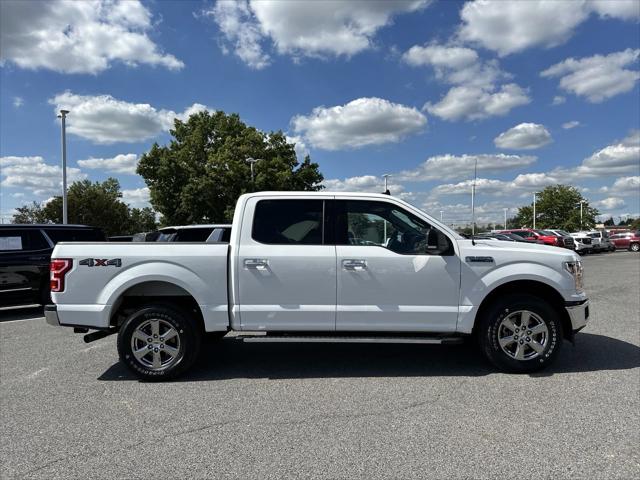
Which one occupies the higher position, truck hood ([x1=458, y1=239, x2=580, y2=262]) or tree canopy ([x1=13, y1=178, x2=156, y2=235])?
tree canopy ([x1=13, y1=178, x2=156, y2=235])

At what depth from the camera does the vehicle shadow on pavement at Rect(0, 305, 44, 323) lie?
9.08 meters

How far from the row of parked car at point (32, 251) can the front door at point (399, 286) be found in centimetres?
464

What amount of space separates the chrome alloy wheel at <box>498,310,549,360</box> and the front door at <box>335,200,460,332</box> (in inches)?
21.3

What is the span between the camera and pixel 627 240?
35.8 metres

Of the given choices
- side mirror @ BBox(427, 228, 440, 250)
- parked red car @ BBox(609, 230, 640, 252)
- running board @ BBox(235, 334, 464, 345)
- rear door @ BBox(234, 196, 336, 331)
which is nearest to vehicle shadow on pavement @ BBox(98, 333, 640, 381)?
running board @ BBox(235, 334, 464, 345)

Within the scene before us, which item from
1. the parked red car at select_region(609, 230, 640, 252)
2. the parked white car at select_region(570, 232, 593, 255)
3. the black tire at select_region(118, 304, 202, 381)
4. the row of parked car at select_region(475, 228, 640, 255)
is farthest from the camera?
the parked red car at select_region(609, 230, 640, 252)

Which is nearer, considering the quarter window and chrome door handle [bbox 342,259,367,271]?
chrome door handle [bbox 342,259,367,271]

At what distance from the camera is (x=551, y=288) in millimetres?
5031

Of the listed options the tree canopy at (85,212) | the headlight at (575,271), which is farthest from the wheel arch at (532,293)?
the tree canopy at (85,212)

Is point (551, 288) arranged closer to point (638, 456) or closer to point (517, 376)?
point (517, 376)

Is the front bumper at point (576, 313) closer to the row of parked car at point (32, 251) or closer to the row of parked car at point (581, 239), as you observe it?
the row of parked car at point (32, 251)

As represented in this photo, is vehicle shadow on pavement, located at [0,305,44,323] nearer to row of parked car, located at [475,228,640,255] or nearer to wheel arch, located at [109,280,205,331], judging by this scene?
wheel arch, located at [109,280,205,331]

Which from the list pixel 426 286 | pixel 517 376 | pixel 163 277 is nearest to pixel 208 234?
pixel 163 277

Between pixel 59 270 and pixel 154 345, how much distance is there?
1.25 meters
